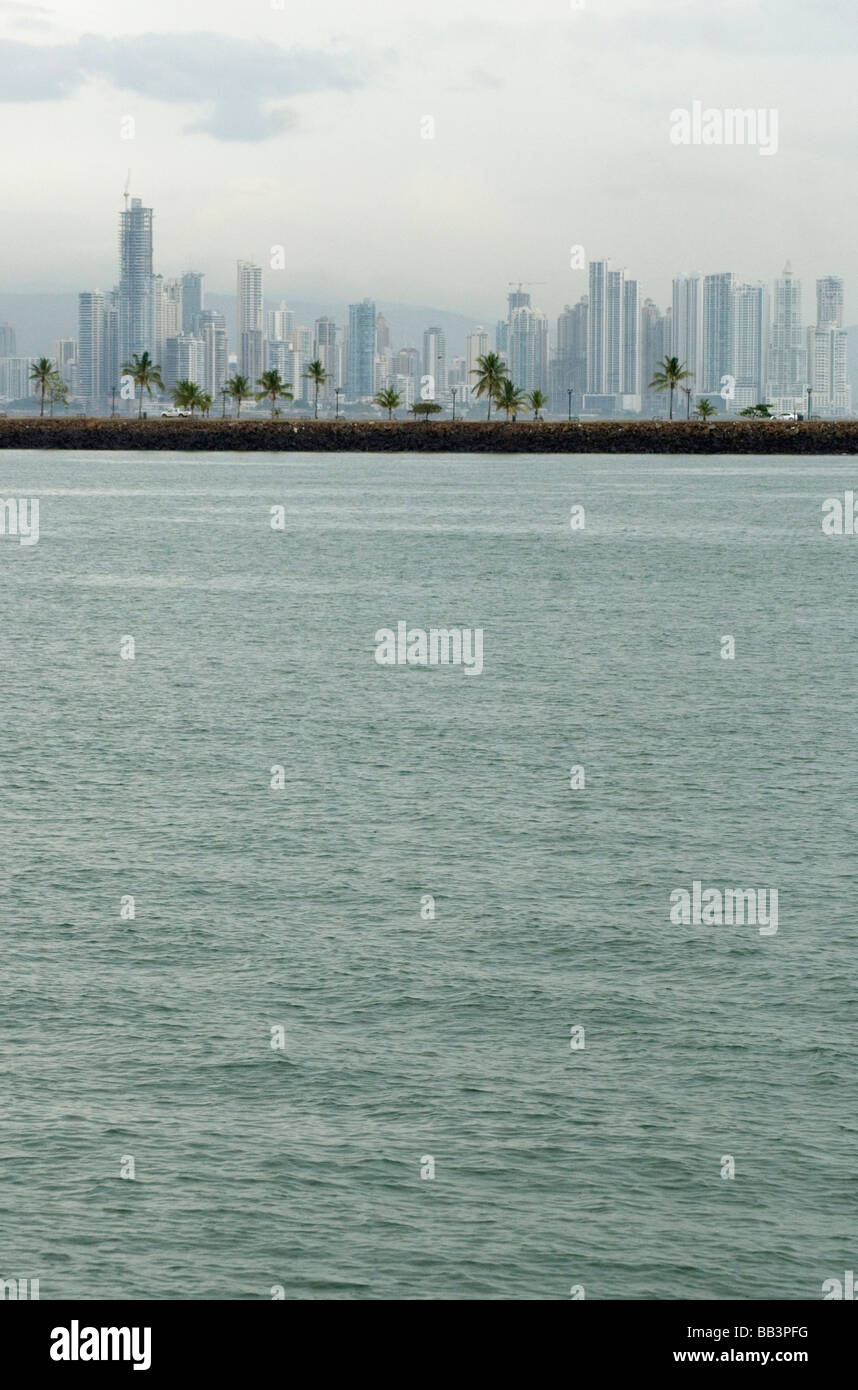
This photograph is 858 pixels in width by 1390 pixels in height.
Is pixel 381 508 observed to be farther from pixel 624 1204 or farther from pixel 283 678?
pixel 624 1204

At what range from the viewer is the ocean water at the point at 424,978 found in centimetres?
1892

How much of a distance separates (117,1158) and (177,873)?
1199 cm

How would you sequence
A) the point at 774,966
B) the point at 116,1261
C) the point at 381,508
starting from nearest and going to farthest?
the point at 116,1261 < the point at 774,966 < the point at 381,508

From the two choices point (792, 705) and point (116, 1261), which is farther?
point (792, 705)

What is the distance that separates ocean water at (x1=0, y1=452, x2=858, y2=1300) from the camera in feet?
62.1

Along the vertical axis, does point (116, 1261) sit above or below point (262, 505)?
below

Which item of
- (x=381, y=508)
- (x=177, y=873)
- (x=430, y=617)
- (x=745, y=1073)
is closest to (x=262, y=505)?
(x=381, y=508)

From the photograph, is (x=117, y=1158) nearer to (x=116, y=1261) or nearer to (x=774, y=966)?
(x=116, y=1261)

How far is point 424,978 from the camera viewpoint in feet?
86.4

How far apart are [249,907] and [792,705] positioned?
26046 millimetres

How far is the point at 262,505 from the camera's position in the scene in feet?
474

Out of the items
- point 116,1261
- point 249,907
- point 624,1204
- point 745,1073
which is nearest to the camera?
point 116,1261
